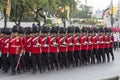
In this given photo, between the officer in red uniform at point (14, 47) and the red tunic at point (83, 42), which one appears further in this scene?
the red tunic at point (83, 42)

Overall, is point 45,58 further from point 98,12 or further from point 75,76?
point 98,12

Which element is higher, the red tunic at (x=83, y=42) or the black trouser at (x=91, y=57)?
→ the red tunic at (x=83, y=42)

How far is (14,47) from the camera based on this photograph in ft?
46.3

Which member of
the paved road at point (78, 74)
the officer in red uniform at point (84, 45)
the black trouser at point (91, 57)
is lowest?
the paved road at point (78, 74)

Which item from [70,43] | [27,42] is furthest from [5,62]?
[70,43]

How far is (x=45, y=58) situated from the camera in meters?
15.0

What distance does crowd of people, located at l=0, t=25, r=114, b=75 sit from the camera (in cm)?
1428

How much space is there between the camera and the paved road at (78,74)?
1348 cm

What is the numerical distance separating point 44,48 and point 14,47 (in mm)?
1229

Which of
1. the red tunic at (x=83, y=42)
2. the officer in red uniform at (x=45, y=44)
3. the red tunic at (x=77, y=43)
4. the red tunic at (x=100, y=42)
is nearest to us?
the officer in red uniform at (x=45, y=44)

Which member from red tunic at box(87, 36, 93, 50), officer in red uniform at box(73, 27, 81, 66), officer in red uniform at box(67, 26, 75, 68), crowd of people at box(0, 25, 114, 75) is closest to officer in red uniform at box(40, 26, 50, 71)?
crowd of people at box(0, 25, 114, 75)

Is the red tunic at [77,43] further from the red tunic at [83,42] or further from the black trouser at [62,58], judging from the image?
the black trouser at [62,58]

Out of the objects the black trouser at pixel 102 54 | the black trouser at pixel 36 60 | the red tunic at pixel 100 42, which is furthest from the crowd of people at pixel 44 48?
the black trouser at pixel 102 54

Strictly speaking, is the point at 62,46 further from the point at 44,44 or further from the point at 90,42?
the point at 90,42
